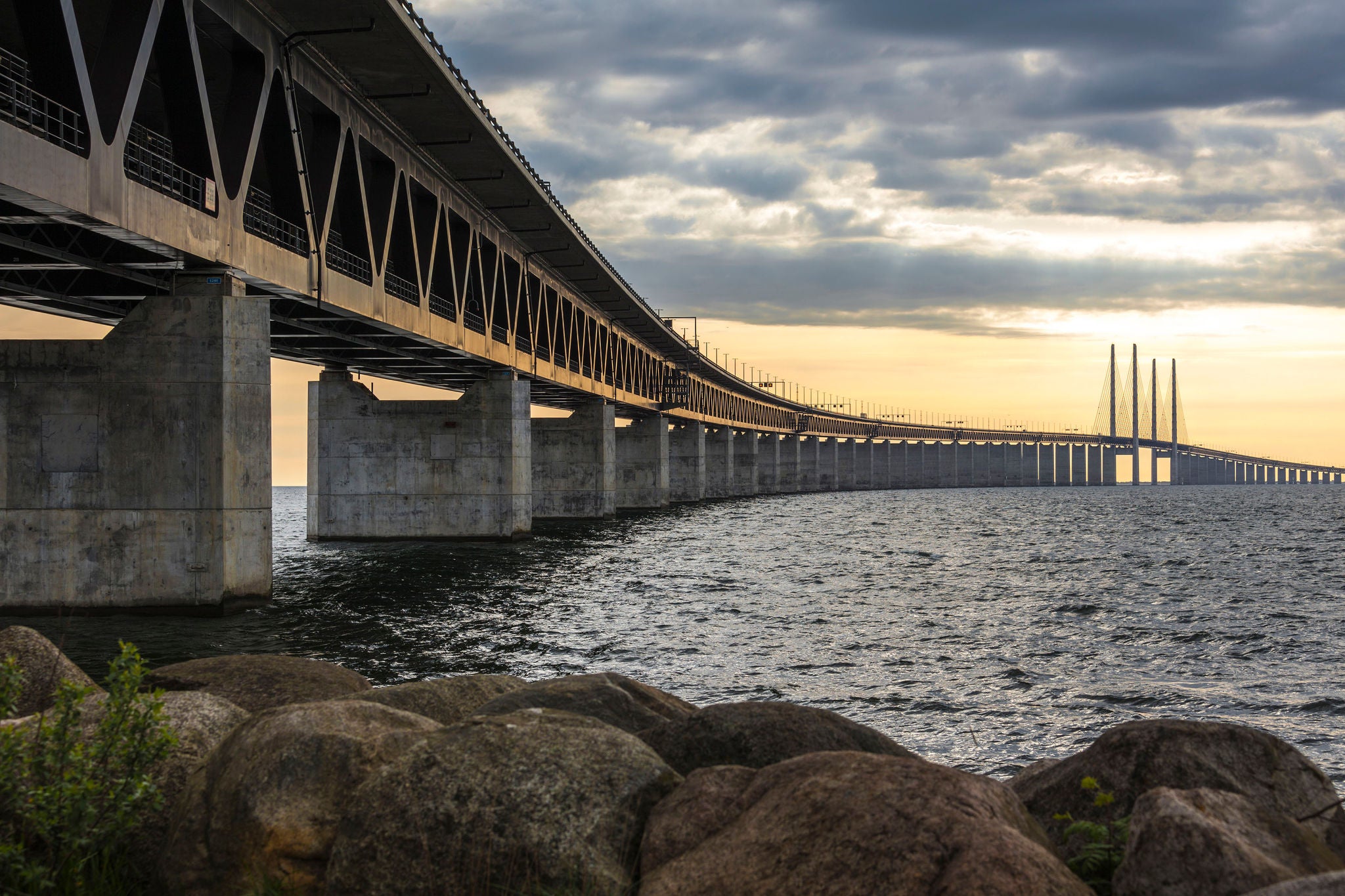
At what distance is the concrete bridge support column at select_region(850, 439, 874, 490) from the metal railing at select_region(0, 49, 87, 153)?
177 m

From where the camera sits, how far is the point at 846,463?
626ft

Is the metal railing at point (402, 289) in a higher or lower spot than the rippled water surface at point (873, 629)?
higher

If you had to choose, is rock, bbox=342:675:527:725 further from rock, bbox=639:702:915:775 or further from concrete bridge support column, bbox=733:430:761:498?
concrete bridge support column, bbox=733:430:761:498

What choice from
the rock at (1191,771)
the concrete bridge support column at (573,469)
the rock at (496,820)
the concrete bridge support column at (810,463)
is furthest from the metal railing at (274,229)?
the concrete bridge support column at (810,463)

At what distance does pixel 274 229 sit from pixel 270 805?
2308cm

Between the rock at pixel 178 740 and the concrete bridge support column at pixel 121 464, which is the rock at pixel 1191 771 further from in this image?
the concrete bridge support column at pixel 121 464

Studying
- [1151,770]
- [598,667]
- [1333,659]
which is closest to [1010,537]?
[1333,659]

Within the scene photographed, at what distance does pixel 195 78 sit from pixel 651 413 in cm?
6822

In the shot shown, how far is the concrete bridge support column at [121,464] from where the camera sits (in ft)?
71.9

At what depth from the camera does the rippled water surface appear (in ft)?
50.3

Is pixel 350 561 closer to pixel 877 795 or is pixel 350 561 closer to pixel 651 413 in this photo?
pixel 877 795

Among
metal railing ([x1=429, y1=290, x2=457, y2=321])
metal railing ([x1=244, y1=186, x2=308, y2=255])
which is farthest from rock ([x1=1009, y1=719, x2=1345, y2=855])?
metal railing ([x1=429, y1=290, x2=457, y2=321])

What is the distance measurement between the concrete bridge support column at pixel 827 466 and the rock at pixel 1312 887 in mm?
172466

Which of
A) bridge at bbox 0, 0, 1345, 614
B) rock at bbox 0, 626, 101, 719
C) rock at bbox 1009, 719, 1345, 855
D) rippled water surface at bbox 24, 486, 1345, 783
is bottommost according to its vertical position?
rippled water surface at bbox 24, 486, 1345, 783
